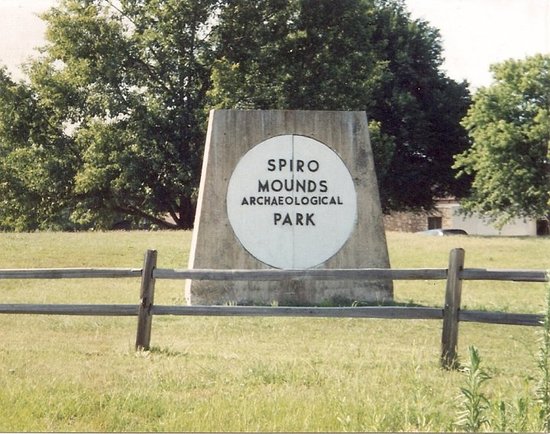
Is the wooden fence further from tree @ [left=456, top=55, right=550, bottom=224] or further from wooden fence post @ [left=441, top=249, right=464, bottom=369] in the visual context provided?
tree @ [left=456, top=55, right=550, bottom=224]

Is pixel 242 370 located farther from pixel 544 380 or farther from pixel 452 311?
pixel 544 380

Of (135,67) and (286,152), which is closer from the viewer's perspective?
(286,152)

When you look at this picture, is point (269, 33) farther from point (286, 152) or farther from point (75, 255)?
point (286, 152)

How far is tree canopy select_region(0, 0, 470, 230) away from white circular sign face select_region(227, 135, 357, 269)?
10034 millimetres

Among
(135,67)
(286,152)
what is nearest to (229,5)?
(135,67)

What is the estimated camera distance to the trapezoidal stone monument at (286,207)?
12.9 m

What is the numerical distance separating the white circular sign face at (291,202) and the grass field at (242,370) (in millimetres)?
1689

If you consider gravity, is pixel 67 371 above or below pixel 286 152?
below

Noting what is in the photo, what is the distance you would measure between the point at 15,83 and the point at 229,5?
25.4 ft

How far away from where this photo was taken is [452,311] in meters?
8.05

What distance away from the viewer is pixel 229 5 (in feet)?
73.5

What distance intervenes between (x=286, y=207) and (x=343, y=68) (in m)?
13.7

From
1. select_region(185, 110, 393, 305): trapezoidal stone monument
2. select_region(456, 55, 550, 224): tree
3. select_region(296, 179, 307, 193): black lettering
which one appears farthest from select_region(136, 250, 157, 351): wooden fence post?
select_region(456, 55, 550, 224): tree

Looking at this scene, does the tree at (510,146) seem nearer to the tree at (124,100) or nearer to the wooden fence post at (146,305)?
the tree at (124,100)
